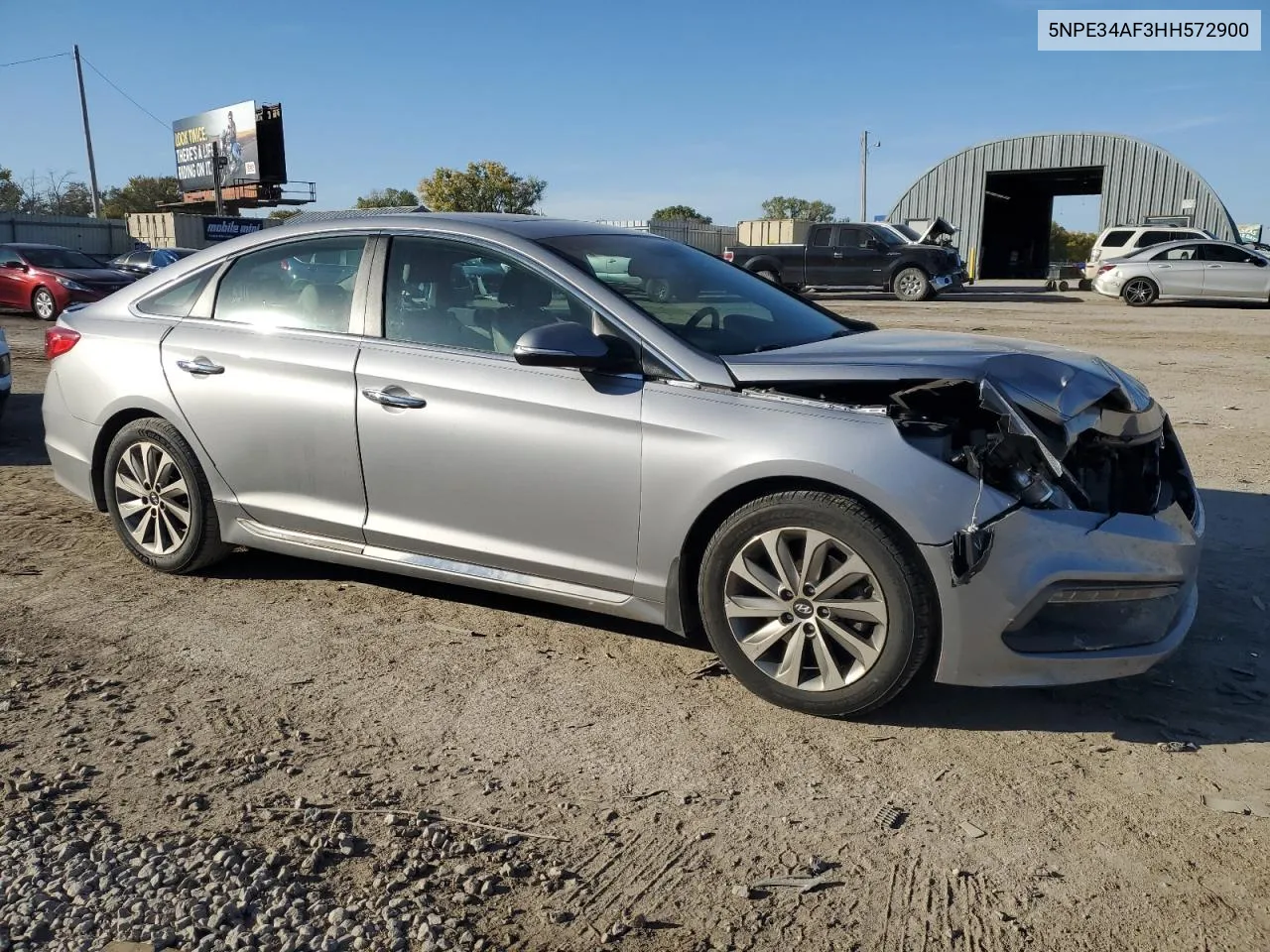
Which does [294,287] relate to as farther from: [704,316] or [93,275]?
[93,275]

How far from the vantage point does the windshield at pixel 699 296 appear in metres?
4.04

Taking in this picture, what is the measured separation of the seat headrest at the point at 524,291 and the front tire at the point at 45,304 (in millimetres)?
17475

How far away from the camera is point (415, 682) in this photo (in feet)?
12.6

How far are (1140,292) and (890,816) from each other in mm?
24165

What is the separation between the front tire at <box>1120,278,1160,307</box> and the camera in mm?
23844

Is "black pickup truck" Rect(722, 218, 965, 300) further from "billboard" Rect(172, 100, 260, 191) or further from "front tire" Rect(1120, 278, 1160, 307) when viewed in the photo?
"billboard" Rect(172, 100, 260, 191)

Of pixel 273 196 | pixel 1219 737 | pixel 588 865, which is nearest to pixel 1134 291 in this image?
pixel 1219 737

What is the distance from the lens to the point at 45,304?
18953 mm

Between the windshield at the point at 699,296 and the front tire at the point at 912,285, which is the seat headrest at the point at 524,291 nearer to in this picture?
the windshield at the point at 699,296

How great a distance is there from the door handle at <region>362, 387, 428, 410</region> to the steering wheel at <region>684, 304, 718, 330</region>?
41.5 inches

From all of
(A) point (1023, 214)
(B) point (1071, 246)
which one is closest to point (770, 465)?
(A) point (1023, 214)

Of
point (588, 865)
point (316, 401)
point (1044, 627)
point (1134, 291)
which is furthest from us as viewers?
point (1134, 291)

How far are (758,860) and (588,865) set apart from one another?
1.42 feet

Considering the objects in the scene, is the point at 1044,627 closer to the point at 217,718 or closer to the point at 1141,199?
the point at 217,718
